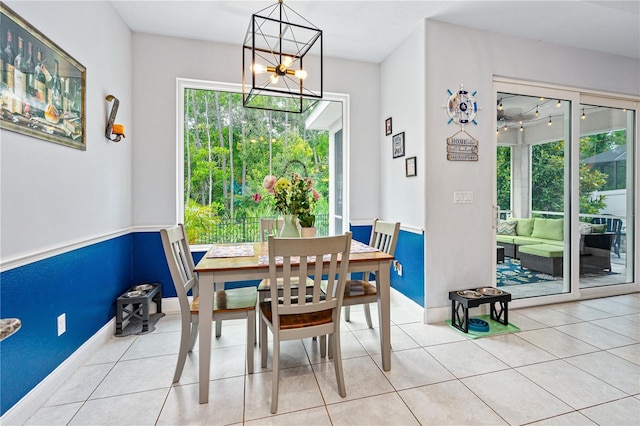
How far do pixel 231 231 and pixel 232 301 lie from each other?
5.17ft

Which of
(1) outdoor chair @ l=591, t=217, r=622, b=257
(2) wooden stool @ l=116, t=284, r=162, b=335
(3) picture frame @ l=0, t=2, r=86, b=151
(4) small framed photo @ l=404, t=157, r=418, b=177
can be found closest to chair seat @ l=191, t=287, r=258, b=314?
(2) wooden stool @ l=116, t=284, r=162, b=335

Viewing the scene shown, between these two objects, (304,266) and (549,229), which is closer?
(304,266)

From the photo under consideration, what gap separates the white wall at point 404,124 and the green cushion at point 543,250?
60.4 inches

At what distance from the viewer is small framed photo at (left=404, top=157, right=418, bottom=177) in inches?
118

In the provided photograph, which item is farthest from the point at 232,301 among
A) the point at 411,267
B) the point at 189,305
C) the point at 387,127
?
the point at 387,127

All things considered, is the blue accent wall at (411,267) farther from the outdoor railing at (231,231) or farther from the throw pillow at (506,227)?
the outdoor railing at (231,231)

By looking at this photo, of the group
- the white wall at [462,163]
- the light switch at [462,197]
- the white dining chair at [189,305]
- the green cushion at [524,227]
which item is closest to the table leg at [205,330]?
the white dining chair at [189,305]

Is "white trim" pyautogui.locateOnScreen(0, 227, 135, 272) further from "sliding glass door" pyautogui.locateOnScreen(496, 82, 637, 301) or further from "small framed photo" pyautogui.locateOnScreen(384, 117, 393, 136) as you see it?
"sliding glass door" pyautogui.locateOnScreen(496, 82, 637, 301)

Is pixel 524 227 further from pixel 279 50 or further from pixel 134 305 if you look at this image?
pixel 134 305

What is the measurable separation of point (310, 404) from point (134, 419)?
3.08 feet

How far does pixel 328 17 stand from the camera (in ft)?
9.13

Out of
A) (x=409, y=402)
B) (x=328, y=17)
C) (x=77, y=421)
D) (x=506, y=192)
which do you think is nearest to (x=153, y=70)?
(x=328, y=17)

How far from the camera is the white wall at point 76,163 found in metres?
1.53

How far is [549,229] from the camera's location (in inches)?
135
